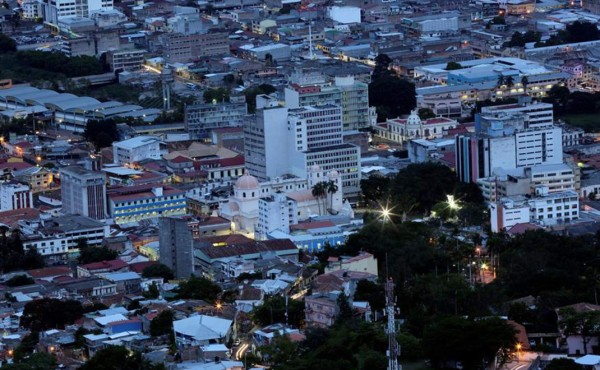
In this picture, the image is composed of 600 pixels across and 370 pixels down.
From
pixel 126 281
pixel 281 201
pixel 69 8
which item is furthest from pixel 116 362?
pixel 69 8

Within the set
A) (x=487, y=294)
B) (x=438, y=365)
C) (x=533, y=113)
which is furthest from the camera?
(x=533, y=113)

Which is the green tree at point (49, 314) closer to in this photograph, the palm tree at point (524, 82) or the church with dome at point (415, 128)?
the church with dome at point (415, 128)

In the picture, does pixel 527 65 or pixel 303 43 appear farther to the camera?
pixel 303 43

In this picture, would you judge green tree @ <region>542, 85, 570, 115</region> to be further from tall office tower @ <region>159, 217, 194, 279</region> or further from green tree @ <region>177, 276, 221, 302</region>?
green tree @ <region>177, 276, 221, 302</region>

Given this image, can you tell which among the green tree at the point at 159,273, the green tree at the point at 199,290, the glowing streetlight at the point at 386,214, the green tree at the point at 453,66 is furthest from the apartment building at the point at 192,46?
the green tree at the point at 199,290

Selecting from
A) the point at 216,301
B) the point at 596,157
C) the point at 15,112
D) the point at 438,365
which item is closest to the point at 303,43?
the point at 15,112

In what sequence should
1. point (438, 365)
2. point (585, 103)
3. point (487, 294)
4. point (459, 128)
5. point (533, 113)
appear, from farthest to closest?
point (585, 103) < point (459, 128) < point (533, 113) < point (487, 294) < point (438, 365)

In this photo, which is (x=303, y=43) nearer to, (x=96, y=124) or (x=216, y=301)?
(x=96, y=124)
